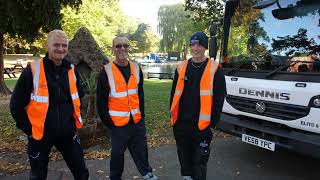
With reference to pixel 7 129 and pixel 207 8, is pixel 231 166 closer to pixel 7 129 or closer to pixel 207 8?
pixel 7 129

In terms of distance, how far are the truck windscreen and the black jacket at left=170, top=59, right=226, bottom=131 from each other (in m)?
1.61

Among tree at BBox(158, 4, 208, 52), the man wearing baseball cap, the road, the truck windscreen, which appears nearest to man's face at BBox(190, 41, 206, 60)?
the man wearing baseball cap

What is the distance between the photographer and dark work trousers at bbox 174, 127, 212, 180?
420 centimetres

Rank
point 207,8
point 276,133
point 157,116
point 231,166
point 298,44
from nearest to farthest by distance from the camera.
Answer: point 276,133
point 298,44
point 231,166
point 157,116
point 207,8

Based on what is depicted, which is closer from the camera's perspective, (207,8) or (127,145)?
(127,145)

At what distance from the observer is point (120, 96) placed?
4.26 m

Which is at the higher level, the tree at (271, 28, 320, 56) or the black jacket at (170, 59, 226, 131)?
the tree at (271, 28, 320, 56)

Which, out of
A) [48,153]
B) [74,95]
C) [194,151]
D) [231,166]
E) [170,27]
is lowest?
[231,166]

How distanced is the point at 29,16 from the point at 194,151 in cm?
1056

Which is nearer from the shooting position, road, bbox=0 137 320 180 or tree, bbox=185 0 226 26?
road, bbox=0 137 320 180

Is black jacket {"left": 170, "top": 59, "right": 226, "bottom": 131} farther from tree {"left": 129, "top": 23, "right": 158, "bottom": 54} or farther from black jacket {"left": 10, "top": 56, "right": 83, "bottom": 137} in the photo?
tree {"left": 129, "top": 23, "right": 158, "bottom": 54}

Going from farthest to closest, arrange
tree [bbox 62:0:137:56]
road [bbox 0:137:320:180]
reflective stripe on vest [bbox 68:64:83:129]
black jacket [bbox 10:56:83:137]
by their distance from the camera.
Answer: tree [bbox 62:0:137:56]
road [bbox 0:137:320:180]
reflective stripe on vest [bbox 68:64:83:129]
black jacket [bbox 10:56:83:137]

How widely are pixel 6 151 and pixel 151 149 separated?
2.58m

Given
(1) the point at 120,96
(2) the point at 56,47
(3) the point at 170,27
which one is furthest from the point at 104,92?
(3) the point at 170,27
